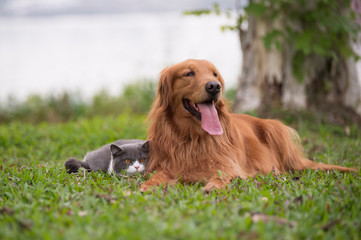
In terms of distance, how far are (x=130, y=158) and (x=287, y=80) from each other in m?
5.31

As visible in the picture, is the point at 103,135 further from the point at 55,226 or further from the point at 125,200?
the point at 55,226

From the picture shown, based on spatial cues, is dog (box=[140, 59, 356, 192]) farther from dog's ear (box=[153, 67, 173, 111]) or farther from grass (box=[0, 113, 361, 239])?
grass (box=[0, 113, 361, 239])

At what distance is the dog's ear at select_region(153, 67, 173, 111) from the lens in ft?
12.8

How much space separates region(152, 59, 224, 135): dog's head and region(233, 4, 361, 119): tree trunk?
4580mm

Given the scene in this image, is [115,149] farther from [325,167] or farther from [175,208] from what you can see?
[325,167]

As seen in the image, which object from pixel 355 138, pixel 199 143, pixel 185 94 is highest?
pixel 185 94

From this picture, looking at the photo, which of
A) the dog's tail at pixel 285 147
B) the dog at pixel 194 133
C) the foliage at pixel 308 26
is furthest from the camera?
the foliage at pixel 308 26

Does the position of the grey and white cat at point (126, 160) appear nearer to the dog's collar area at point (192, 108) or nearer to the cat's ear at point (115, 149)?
the cat's ear at point (115, 149)

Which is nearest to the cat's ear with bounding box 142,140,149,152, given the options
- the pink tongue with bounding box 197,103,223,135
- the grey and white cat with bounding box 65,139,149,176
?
the grey and white cat with bounding box 65,139,149,176

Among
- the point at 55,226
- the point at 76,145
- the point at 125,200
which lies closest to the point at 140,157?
the point at 125,200

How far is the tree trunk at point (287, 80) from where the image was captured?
819 centimetres

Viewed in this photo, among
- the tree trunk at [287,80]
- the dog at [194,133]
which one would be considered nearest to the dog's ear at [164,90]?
the dog at [194,133]

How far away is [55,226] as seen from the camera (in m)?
2.42

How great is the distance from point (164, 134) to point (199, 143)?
0.40m
